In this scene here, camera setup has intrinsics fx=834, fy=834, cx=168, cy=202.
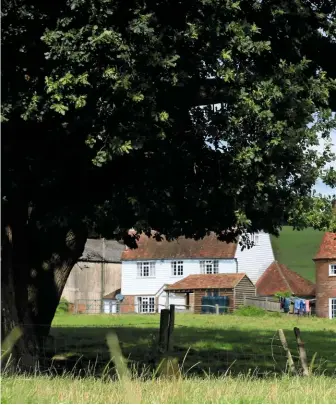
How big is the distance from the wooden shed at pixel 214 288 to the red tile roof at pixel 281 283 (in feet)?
8.52

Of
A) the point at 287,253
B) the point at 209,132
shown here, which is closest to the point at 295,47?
the point at 209,132

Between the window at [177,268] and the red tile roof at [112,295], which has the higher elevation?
the window at [177,268]

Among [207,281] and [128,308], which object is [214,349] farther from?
[128,308]

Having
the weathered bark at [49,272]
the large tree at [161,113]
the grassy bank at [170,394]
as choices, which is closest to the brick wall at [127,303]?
the weathered bark at [49,272]

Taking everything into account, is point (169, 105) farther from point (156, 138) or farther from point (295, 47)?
point (295, 47)

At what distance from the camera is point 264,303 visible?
77500mm

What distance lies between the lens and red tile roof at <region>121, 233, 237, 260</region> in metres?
86.3

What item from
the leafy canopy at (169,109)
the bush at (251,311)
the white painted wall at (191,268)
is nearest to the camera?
the leafy canopy at (169,109)

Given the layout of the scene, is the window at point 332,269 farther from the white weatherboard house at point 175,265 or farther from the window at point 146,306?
the window at point 146,306

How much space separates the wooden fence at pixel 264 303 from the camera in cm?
7700

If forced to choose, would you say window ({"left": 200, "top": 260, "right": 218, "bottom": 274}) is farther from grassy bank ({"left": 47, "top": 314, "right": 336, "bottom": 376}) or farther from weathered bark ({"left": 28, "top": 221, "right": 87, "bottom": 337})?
weathered bark ({"left": 28, "top": 221, "right": 87, "bottom": 337})

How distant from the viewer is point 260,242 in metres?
89.4

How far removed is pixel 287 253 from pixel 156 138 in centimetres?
9238

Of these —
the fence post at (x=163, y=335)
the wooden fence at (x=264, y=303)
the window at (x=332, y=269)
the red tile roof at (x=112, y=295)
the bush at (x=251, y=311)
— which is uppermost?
the window at (x=332, y=269)
